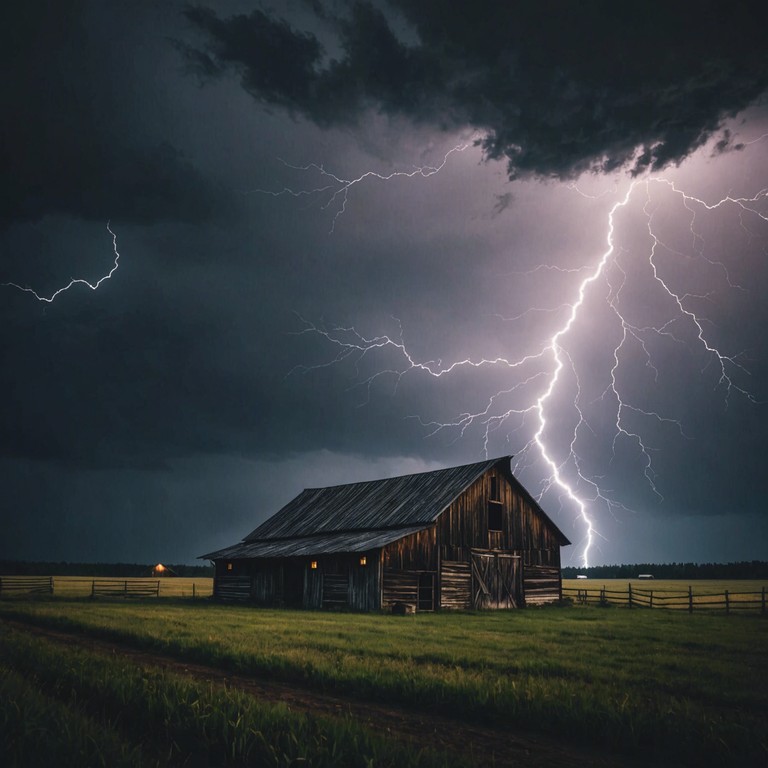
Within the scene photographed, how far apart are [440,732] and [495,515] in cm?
2955

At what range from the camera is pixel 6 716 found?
622cm

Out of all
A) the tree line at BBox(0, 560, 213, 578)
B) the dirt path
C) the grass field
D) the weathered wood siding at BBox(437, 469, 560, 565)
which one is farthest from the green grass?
the tree line at BBox(0, 560, 213, 578)

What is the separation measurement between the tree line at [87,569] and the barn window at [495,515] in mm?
80851

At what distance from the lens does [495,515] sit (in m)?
36.3

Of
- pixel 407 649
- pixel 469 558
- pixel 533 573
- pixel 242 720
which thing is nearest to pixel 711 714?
pixel 242 720

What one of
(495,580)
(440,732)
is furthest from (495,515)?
(440,732)

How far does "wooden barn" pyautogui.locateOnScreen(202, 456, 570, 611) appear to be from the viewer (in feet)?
102

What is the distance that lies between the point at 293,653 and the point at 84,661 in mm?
3841

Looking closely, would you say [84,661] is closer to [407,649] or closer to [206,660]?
[206,660]

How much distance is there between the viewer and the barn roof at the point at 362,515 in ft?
109

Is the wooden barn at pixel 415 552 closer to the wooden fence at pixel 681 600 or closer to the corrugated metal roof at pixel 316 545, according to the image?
the corrugated metal roof at pixel 316 545

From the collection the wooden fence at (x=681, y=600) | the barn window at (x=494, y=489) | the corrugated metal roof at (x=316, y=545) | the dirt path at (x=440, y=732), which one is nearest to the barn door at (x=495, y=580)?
the barn window at (x=494, y=489)

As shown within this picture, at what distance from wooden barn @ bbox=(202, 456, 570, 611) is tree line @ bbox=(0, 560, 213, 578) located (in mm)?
72139

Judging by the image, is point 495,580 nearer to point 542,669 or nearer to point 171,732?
point 542,669
